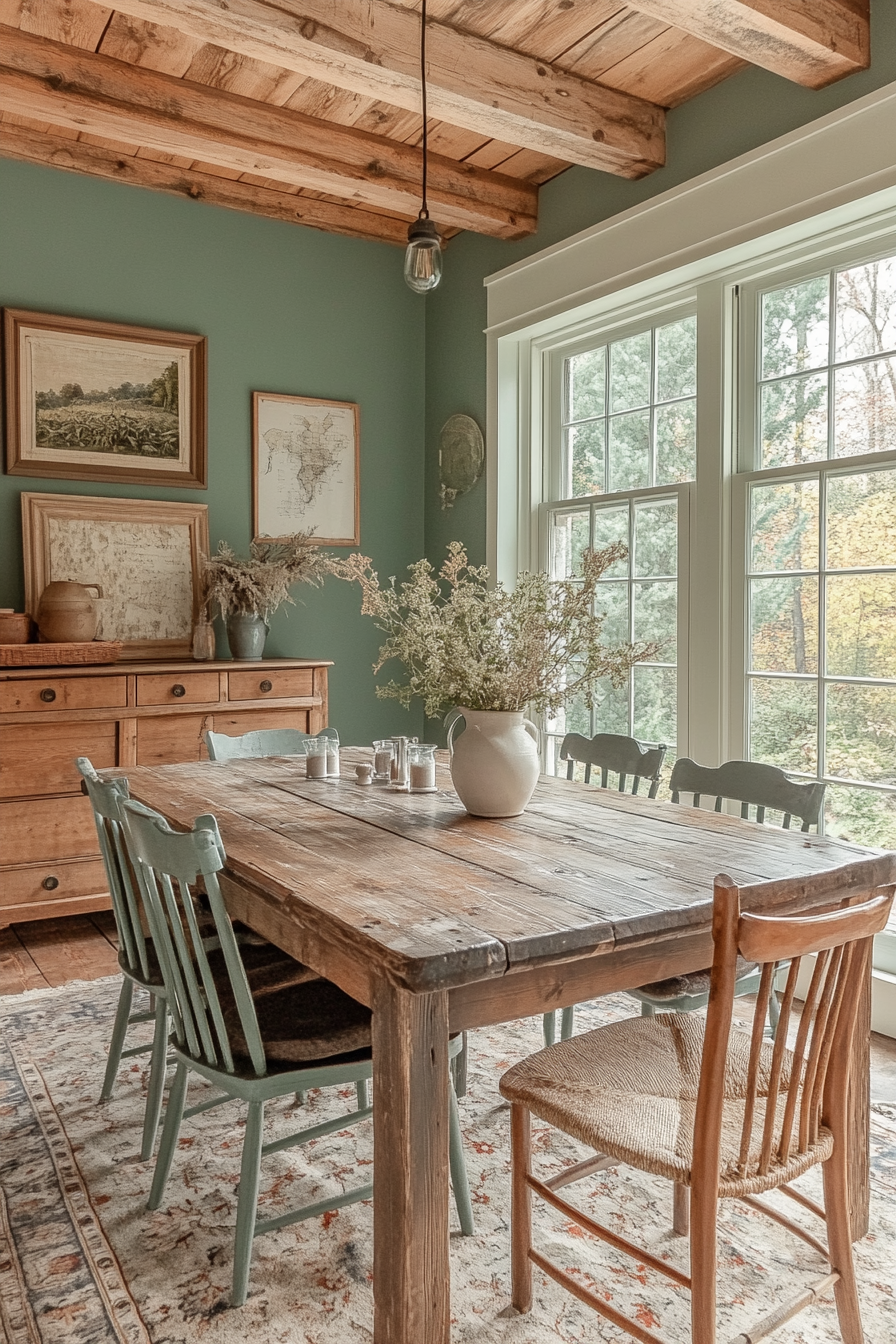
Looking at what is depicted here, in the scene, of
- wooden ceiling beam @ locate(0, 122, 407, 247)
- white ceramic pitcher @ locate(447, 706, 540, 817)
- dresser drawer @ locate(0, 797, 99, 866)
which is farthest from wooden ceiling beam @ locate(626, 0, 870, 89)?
dresser drawer @ locate(0, 797, 99, 866)

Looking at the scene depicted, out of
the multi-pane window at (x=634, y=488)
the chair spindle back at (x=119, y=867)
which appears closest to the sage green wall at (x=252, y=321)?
the multi-pane window at (x=634, y=488)

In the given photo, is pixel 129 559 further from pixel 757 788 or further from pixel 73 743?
pixel 757 788

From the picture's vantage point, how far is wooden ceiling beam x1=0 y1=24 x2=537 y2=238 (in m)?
3.21

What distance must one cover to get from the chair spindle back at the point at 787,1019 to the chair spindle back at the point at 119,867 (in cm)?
118

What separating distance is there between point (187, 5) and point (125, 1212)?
9.67 ft

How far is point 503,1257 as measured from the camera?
183cm

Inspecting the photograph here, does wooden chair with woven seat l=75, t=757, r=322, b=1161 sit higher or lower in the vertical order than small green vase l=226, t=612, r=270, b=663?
lower

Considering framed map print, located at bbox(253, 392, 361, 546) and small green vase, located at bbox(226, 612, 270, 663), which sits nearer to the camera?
small green vase, located at bbox(226, 612, 270, 663)

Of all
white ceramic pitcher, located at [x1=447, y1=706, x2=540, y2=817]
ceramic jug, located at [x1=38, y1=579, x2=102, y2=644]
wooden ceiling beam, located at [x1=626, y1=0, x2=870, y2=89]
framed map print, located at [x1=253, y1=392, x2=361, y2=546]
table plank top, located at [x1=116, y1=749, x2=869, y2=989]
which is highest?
wooden ceiling beam, located at [x1=626, y1=0, x2=870, y2=89]

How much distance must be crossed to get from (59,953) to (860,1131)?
2822 mm

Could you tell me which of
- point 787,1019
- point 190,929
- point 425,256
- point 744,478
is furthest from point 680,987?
point 744,478

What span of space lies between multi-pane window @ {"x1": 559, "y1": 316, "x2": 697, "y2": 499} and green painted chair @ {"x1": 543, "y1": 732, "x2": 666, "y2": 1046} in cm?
124

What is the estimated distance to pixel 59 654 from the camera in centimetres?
364

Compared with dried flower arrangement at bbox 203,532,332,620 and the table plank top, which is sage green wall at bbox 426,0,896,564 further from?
the table plank top
